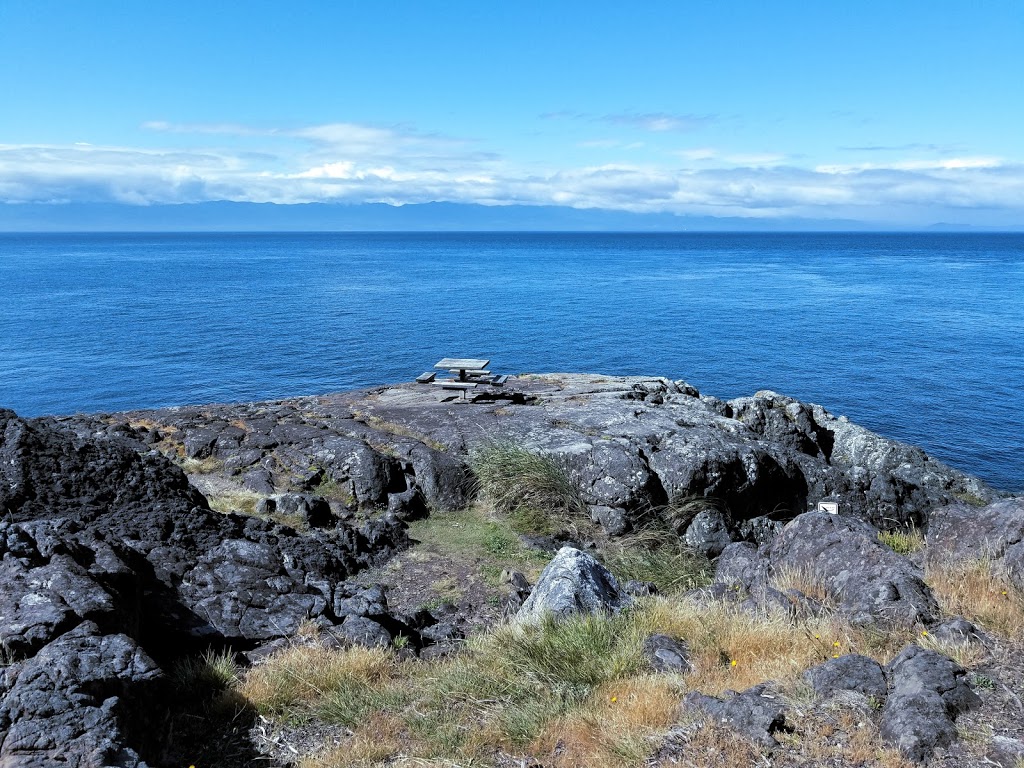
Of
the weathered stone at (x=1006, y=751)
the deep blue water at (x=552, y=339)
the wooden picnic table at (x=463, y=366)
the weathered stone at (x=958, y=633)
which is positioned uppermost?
the wooden picnic table at (x=463, y=366)

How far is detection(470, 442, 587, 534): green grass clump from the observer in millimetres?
13664

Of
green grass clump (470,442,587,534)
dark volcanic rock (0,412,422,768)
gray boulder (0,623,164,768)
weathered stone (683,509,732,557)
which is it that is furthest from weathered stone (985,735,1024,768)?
green grass clump (470,442,587,534)

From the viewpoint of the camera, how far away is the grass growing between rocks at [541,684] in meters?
6.44

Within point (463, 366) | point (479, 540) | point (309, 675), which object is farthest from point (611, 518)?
point (463, 366)

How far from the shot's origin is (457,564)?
39.8 ft

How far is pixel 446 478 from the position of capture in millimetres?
14523

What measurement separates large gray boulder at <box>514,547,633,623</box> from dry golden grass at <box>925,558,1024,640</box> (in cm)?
355

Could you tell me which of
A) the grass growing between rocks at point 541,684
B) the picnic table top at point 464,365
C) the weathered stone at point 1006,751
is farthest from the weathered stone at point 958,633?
the picnic table top at point 464,365

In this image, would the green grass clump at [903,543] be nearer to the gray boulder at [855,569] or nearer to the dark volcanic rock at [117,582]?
the gray boulder at [855,569]

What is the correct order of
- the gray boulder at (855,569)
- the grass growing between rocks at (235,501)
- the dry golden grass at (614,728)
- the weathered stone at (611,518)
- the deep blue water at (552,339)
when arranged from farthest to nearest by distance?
the deep blue water at (552,339), the weathered stone at (611,518), the grass growing between rocks at (235,501), the gray boulder at (855,569), the dry golden grass at (614,728)

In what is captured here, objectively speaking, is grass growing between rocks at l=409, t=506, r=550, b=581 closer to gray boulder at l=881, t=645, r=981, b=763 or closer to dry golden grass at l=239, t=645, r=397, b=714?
dry golden grass at l=239, t=645, r=397, b=714

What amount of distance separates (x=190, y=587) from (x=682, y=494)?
8.45 meters

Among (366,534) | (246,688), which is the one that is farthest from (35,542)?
(366,534)

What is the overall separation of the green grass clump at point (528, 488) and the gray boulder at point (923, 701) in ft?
23.2
